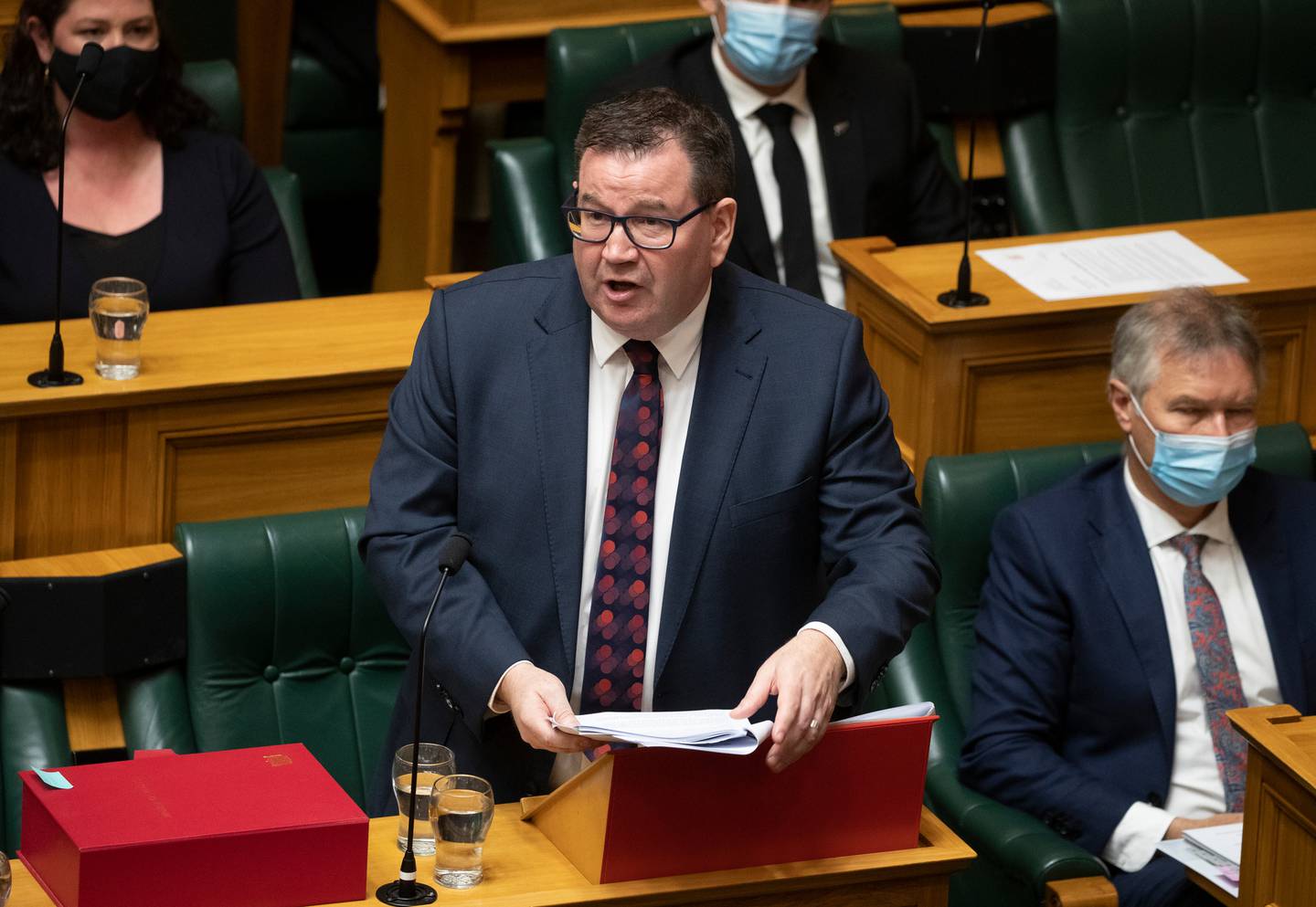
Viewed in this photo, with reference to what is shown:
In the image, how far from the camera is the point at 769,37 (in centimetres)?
386

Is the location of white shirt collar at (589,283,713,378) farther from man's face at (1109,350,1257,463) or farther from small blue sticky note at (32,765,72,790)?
man's face at (1109,350,1257,463)

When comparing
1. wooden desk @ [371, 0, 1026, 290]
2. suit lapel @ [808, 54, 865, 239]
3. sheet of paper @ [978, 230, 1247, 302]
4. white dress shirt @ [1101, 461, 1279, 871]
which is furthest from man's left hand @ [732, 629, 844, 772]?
wooden desk @ [371, 0, 1026, 290]

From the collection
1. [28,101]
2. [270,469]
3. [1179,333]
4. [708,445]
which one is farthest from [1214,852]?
[28,101]

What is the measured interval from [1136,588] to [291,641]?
4.04 ft

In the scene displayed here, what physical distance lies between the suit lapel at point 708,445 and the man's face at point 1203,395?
873mm

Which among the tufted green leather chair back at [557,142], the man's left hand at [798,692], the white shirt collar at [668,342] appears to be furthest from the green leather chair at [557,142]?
the man's left hand at [798,692]

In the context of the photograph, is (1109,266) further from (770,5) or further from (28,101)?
(28,101)

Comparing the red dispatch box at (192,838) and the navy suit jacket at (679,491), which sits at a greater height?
the navy suit jacket at (679,491)

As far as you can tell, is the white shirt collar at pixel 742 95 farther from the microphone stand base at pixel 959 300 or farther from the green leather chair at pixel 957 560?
the green leather chair at pixel 957 560

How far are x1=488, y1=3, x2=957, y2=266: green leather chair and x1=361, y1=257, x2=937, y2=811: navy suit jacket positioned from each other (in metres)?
1.64

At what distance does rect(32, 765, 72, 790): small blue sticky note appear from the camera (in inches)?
81.1

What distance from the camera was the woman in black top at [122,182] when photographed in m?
3.45

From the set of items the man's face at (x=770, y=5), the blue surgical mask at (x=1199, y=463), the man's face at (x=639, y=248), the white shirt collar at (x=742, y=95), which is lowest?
the blue surgical mask at (x=1199, y=463)

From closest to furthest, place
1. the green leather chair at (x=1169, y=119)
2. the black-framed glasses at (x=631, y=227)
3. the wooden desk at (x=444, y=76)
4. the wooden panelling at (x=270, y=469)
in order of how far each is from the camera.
Result: the black-framed glasses at (x=631, y=227) < the wooden panelling at (x=270, y=469) < the wooden desk at (x=444, y=76) < the green leather chair at (x=1169, y=119)
